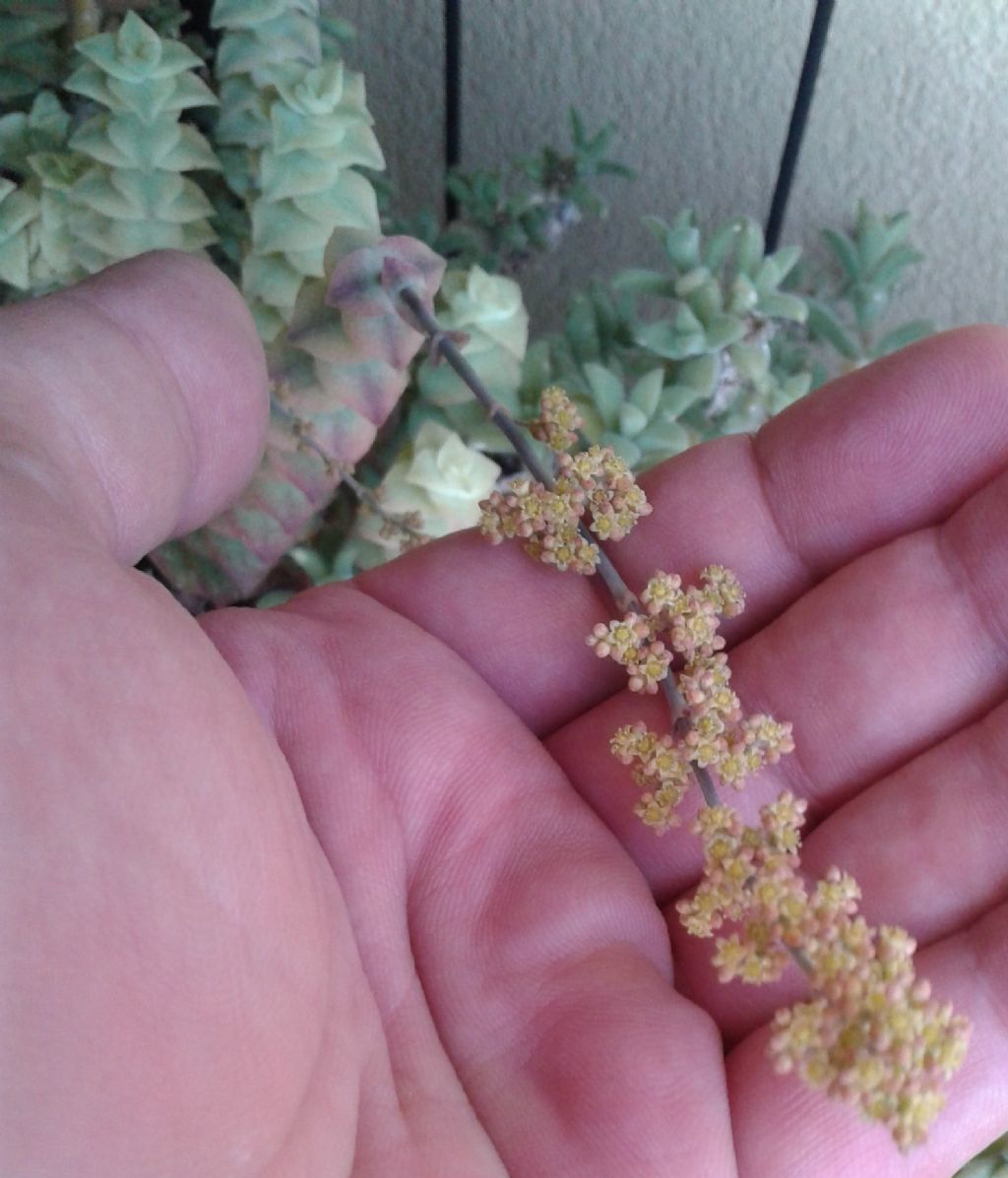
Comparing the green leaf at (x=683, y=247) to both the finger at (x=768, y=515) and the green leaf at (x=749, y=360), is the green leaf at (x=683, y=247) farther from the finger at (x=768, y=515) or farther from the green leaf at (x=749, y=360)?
the finger at (x=768, y=515)

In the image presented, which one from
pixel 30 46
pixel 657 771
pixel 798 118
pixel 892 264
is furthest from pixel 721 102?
pixel 657 771

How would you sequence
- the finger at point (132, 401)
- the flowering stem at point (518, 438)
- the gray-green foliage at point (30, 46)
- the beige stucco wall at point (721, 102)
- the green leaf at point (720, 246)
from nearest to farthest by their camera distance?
the finger at point (132, 401) → the flowering stem at point (518, 438) → the gray-green foliage at point (30, 46) → the green leaf at point (720, 246) → the beige stucco wall at point (721, 102)

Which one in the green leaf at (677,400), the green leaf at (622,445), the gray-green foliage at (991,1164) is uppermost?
the green leaf at (677,400)

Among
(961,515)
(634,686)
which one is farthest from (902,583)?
(634,686)

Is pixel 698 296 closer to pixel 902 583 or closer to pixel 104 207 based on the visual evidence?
pixel 902 583

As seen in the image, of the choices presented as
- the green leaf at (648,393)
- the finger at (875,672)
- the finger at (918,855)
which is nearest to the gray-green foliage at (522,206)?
the green leaf at (648,393)

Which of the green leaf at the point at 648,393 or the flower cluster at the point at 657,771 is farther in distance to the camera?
the green leaf at the point at 648,393

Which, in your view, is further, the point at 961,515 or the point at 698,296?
the point at 698,296
